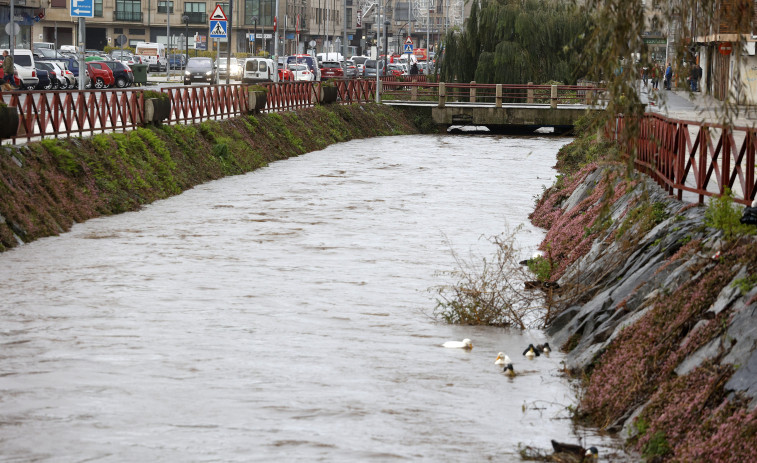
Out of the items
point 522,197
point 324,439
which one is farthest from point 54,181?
point 324,439

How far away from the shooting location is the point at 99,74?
2163 inches

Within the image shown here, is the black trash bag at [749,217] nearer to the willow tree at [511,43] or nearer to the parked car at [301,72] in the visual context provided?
the willow tree at [511,43]

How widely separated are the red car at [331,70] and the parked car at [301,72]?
3804 mm

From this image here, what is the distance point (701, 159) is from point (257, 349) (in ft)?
17.1

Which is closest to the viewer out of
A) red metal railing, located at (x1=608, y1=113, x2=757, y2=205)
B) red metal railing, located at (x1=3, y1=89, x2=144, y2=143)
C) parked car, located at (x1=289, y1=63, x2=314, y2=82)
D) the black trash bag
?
the black trash bag

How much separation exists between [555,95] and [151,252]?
30.2 meters

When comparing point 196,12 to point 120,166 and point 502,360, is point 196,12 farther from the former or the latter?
point 502,360

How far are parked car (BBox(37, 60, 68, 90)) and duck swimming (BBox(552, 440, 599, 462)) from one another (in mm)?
45786

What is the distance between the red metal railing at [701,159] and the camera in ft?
38.6

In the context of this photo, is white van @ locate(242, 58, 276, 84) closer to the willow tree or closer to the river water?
the willow tree

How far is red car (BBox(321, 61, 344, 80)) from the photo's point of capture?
252 feet

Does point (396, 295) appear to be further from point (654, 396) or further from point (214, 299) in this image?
point (654, 396)

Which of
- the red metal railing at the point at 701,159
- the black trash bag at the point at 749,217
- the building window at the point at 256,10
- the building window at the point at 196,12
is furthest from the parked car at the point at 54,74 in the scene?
the building window at the point at 256,10

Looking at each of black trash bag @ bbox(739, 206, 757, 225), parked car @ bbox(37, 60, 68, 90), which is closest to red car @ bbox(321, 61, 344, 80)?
parked car @ bbox(37, 60, 68, 90)
